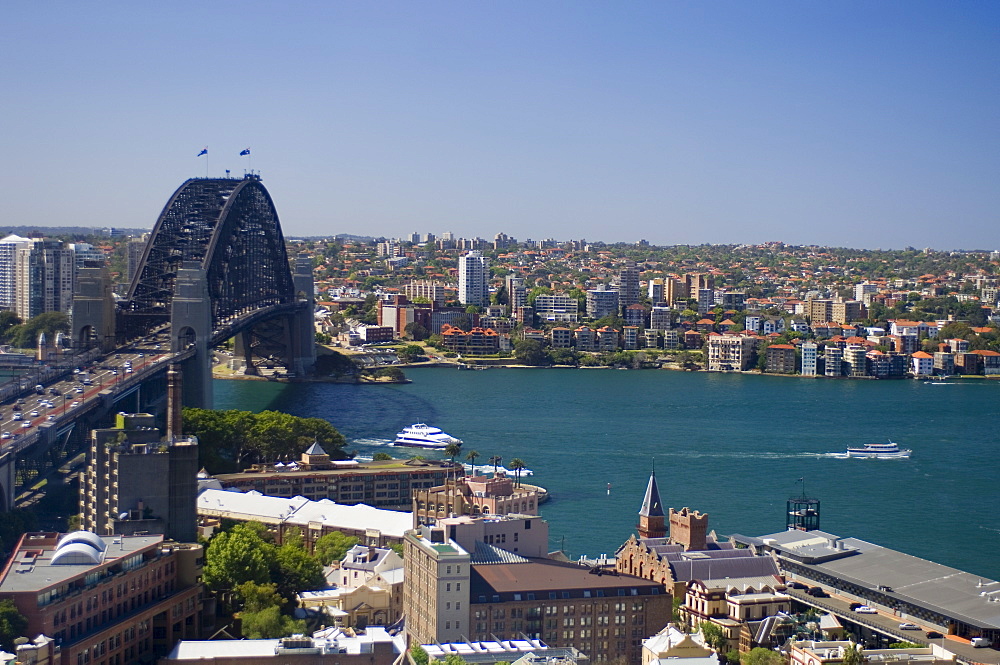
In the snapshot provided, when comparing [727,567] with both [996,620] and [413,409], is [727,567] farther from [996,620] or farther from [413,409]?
[413,409]

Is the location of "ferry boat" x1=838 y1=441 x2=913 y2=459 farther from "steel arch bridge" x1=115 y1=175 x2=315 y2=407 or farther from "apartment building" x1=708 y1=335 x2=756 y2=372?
"apartment building" x1=708 y1=335 x2=756 y2=372

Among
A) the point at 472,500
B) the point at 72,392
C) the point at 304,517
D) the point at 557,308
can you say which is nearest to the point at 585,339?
the point at 557,308

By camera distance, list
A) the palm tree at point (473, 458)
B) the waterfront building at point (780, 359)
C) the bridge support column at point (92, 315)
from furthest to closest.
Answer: the waterfront building at point (780, 359), the bridge support column at point (92, 315), the palm tree at point (473, 458)

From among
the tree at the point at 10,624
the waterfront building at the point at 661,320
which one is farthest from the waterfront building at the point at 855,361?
the tree at the point at 10,624

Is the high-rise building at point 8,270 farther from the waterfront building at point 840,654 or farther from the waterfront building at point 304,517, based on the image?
the waterfront building at point 840,654

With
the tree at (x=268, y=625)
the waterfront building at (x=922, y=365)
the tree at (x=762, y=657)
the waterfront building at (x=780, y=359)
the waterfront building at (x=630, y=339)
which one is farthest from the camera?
the waterfront building at (x=630, y=339)

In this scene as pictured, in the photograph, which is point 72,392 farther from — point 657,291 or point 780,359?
point 657,291

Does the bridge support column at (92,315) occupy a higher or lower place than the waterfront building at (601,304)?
higher
